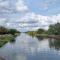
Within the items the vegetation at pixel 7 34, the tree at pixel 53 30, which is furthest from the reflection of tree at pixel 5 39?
the tree at pixel 53 30

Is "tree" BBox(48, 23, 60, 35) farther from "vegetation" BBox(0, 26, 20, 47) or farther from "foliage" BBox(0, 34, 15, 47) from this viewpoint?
"foliage" BBox(0, 34, 15, 47)

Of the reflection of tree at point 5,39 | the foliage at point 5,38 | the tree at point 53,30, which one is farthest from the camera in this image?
the reflection of tree at point 5,39

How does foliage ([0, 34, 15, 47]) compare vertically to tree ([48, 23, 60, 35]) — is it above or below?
below

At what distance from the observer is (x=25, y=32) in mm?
4125

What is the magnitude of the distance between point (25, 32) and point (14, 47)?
1593 millimetres

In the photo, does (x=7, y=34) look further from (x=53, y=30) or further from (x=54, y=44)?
(x=54, y=44)

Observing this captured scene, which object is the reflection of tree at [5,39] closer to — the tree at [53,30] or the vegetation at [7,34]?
the vegetation at [7,34]

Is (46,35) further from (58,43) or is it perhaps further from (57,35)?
(58,43)

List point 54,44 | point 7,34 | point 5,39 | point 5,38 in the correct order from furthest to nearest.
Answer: point 54,44
point 5,39
point 5,38
point 7,34

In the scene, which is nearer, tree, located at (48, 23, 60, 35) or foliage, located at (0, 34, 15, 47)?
tree, located at (48, 23, 60, 35)

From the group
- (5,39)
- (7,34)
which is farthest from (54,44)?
(7,34)

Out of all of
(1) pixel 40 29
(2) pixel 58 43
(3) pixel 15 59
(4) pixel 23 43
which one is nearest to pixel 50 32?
(1) pixel 40 29

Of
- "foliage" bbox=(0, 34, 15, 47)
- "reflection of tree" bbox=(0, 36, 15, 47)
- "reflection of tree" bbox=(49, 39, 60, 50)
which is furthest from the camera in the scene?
"reflection of tree" bbox=(49, 39, 60, 50)

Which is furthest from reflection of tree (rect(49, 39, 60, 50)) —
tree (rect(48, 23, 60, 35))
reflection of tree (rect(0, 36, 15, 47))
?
reflection of tree (rect(0, 36, 15, 47))
